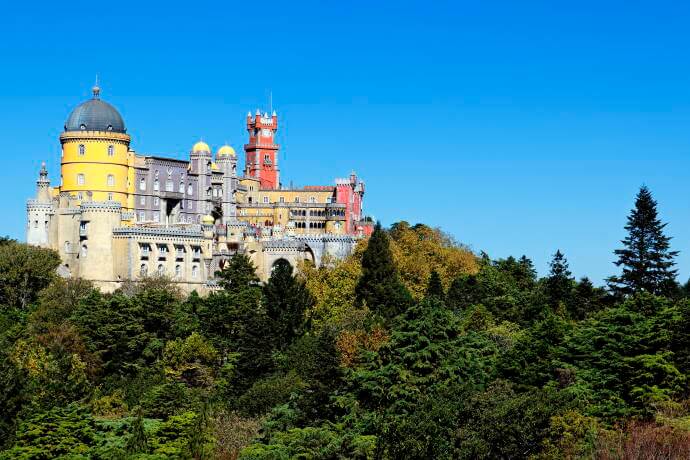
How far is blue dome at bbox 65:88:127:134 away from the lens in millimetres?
98938

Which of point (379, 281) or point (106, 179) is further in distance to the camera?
point (106, 179)

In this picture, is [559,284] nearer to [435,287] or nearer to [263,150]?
[435,287]

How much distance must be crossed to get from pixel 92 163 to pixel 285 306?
30.1 meters

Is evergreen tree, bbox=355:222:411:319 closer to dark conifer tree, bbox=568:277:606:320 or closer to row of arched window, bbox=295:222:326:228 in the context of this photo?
dark conifer tree, bbox=568:277:606:320

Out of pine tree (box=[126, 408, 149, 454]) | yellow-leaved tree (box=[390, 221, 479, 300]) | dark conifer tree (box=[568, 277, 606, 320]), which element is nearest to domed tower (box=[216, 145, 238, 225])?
yellow-leaved tree (box=[390, 221, 479, 300])

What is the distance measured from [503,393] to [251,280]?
127 feet

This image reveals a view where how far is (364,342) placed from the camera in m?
62.7

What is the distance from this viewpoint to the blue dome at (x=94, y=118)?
3895 inches

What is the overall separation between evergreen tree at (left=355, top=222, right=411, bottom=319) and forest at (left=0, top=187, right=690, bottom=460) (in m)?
0.13

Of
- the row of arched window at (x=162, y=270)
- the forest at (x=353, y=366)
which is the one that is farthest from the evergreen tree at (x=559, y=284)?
the row of arched window at (x=162, y=270)

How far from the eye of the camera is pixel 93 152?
9888cm

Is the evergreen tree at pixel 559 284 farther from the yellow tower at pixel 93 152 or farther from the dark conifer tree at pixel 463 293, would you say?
the yellow tower at pixel 93 152

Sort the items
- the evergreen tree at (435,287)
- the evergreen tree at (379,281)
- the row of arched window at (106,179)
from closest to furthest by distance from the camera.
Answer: the evergreen tree at (379,281), the evergreen tree at (435,287), the row of arched window at (106,179)

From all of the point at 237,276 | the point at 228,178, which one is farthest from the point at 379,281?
the point at 228,178
